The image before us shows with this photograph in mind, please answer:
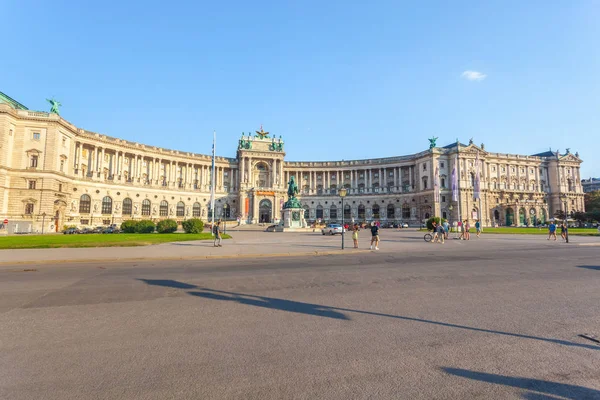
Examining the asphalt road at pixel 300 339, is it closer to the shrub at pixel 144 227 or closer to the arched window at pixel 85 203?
the shrub at pixel 144 227

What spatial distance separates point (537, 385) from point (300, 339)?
10.2 feet

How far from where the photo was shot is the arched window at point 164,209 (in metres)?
81.1

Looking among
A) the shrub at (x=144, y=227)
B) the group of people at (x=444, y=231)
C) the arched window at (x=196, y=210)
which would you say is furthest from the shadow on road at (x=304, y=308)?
the arched window at (x=196, y=210)

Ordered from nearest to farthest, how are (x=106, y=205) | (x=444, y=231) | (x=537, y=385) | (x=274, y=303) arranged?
A: (x=537, y=385), (x=274, y=303), (x=444, y=231), (x=106, y=205)

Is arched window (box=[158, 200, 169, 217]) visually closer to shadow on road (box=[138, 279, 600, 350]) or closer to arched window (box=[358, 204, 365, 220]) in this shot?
arched window (box=[358, 204, 365, 220])

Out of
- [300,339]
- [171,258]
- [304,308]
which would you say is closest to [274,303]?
[304,308]

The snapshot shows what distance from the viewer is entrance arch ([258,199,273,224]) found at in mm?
89875

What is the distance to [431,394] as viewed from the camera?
338 centimetres

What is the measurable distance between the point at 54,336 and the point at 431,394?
5944 mm

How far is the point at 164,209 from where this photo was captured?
81.7m

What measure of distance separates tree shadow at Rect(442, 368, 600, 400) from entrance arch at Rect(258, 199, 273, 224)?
8664cm

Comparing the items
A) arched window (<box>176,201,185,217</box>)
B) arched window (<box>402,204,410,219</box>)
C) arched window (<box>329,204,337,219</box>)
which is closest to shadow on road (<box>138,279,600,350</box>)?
arched window (<box>176,201,185,217</box>)

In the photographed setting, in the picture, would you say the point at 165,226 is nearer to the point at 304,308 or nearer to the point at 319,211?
the point at 304,308

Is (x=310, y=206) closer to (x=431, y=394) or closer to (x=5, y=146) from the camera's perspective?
(x=5, y=146)
